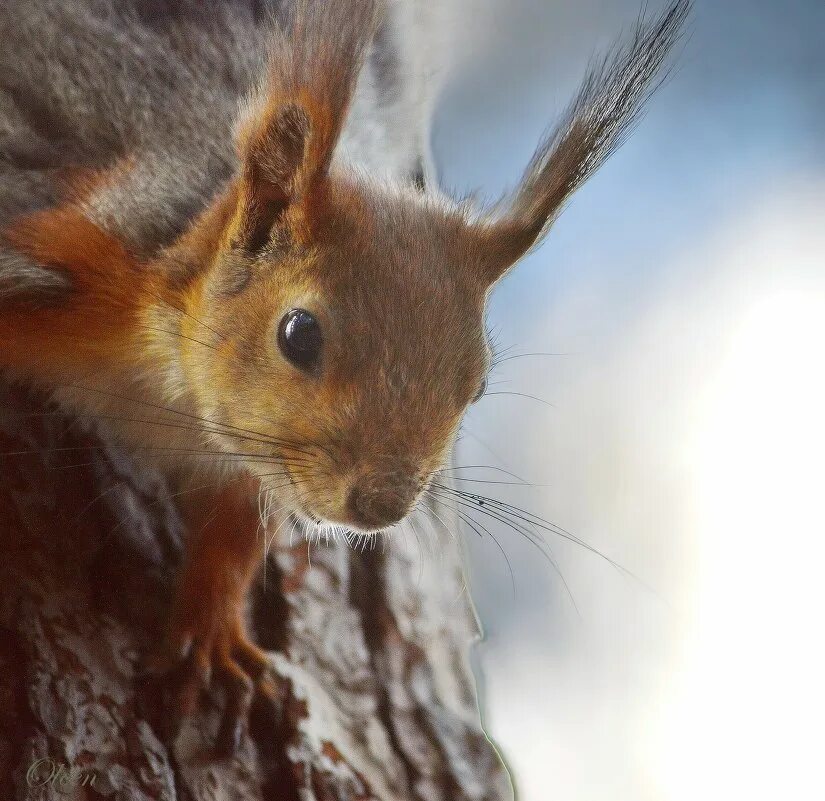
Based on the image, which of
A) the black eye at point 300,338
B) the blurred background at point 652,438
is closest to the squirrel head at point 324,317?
the black eye at point 300,338

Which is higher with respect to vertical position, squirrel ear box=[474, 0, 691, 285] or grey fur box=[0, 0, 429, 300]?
squirrel ear box=[474, 0, 691, 285]

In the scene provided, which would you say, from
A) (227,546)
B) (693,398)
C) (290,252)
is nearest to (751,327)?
(693,398)

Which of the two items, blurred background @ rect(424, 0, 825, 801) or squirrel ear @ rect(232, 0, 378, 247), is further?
blurred background @ rect(424, 0, 825, 801)

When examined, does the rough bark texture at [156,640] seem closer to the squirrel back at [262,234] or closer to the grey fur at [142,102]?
the squirrel back at [262,234]

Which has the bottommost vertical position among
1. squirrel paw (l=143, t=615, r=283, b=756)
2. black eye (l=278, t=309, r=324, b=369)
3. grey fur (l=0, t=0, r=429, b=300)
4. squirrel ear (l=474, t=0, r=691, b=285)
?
squirrel paw (l=143, t=615, r=283, b=756)

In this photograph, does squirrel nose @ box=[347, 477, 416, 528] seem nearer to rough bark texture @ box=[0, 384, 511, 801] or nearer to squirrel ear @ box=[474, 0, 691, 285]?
rough bark texture @ box=[0, 384, 511, 801]

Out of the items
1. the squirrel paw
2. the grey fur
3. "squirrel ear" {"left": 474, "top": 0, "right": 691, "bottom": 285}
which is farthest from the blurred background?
the squirrel paw

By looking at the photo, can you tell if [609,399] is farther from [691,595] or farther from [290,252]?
[290,252]
